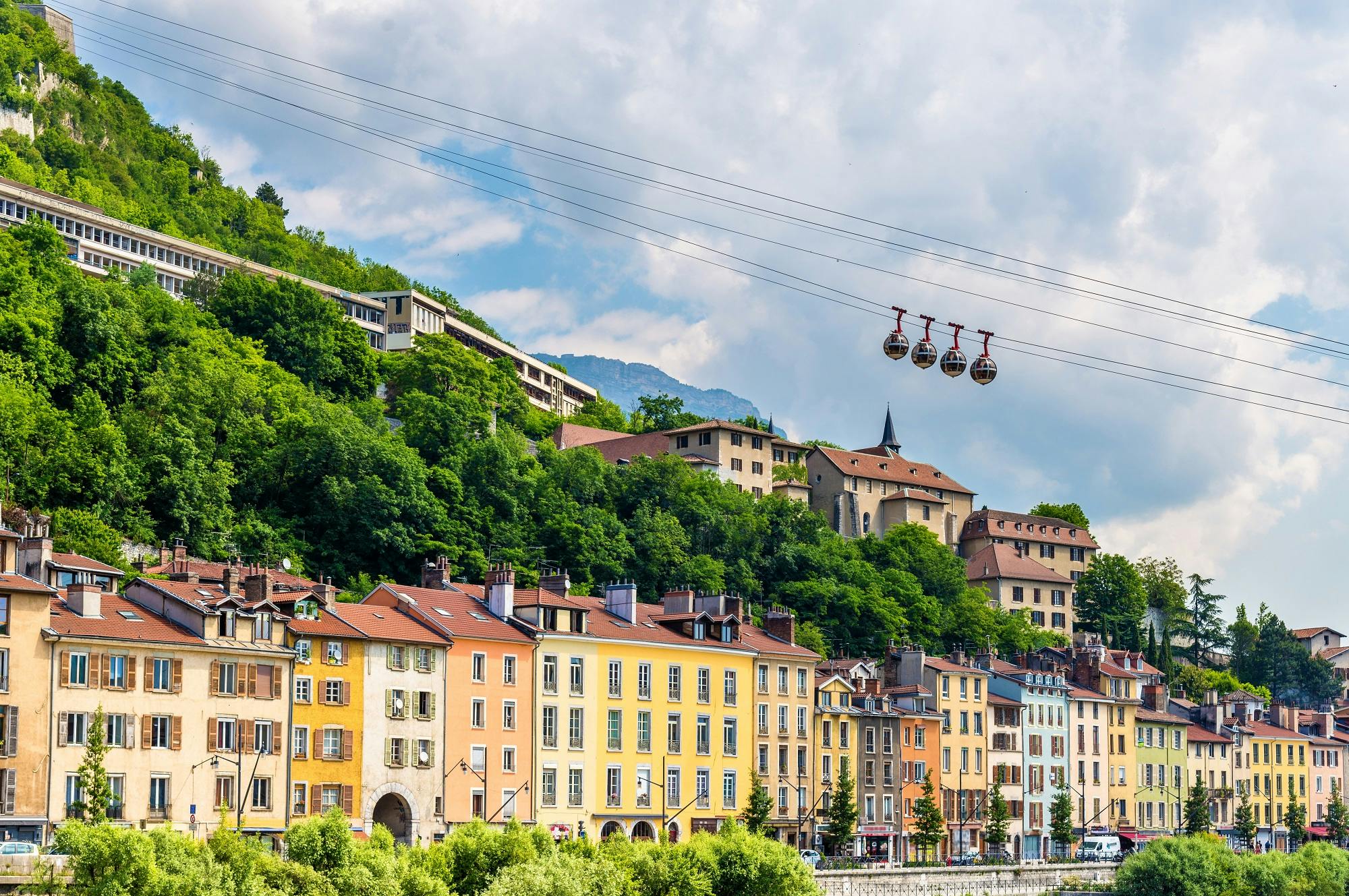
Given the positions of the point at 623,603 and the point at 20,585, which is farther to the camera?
the point at 623,603

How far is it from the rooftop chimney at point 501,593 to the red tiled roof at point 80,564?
52.9ft

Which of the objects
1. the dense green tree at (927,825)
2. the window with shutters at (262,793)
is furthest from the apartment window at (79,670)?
the dense green tree at (927,825)

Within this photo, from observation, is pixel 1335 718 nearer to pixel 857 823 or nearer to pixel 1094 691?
pixel 1094 691

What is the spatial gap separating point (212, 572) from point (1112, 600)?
363ft

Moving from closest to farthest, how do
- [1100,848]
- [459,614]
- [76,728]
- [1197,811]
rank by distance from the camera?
1. [76,728]
2. [459,614]
3. [1100,848]
4. [1197,811]

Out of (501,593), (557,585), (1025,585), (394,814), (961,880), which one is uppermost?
(1025,585)

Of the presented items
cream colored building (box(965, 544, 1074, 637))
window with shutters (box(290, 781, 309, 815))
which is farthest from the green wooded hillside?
window with shutters (box(290, 781, 309, 815))

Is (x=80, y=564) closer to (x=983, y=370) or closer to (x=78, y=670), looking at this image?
(x=78, y=670)

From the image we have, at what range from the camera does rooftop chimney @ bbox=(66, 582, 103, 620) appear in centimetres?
6981

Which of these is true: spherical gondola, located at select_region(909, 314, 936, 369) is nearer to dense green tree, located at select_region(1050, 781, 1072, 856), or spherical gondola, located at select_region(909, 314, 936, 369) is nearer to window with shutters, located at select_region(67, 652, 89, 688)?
window with shutters, located at select_region(67, 652, 89, 688)

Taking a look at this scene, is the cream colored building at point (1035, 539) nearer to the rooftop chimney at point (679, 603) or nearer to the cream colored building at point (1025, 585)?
the cream colored building at point (1025, 585)

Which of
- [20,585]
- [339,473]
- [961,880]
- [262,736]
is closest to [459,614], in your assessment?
[262,736]

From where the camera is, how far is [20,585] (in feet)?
219

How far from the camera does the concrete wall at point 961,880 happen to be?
79.4m
